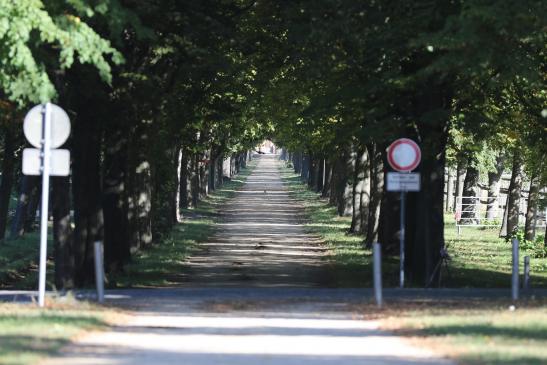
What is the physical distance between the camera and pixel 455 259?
121 feet

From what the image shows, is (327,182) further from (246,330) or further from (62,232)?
(246,330)

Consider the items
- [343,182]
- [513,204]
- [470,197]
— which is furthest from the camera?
[343,182]

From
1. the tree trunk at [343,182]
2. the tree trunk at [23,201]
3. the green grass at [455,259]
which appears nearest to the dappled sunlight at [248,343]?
the green grass at [455,259]

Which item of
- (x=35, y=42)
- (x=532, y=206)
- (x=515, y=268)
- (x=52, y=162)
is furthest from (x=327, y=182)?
(x=52, y=162)

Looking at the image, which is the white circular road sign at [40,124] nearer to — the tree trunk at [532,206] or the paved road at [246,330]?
the paved road at [246,330]

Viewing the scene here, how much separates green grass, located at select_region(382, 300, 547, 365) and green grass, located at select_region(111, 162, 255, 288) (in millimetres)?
10326

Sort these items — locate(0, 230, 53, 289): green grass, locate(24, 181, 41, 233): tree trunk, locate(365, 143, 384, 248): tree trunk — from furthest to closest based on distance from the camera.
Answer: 1. locate(24, 181, 41, 233): tree trunk
2. locate(365, 143, 384, 248): tree trunk
3. locate(0, 230, 53, 289): green grass

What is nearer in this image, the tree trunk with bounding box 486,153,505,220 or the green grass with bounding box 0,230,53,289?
the green grass with bounding box 0,230,53,289

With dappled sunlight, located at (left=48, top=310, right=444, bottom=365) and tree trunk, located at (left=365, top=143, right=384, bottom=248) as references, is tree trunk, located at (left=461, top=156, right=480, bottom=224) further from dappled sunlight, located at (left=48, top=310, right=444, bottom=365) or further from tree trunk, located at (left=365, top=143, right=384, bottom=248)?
dappled sunlight, located at (left=48, top=310, right=444, bottom=365)

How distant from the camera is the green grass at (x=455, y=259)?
95.0ft

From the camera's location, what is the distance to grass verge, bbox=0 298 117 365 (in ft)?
38.6

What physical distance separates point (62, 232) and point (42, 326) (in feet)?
35.8

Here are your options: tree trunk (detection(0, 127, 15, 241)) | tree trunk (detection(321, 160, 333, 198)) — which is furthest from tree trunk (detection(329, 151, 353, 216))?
tree trunk (detection(0, 127, 15, 241))

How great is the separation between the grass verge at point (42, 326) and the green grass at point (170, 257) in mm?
8644
